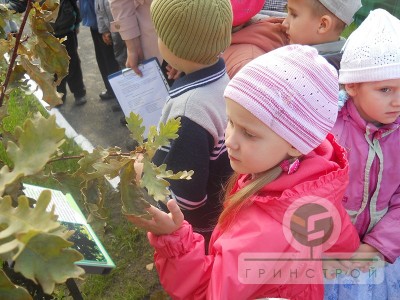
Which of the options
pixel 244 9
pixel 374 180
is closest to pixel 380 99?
pixel 374 180

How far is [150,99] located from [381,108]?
1395mm

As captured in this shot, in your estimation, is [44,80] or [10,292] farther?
[44,80]

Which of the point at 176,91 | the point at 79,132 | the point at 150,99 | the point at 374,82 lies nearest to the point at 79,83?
the point at 79,132

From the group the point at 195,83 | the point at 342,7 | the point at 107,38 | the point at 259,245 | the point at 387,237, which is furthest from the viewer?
the point at 107,38

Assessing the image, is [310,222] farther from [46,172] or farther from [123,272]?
[123,272]

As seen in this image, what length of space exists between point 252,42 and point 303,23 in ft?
0.95

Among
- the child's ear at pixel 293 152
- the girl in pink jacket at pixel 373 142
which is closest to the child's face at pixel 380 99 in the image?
the girl in pink jacket at pixel 373 142

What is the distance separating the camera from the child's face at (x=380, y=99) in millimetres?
1771

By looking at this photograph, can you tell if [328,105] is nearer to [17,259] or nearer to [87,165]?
[87,165]

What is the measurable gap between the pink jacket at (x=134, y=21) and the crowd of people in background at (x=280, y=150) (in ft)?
2.51

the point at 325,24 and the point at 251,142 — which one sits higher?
the point at 251,142

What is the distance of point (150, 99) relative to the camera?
2771 mm

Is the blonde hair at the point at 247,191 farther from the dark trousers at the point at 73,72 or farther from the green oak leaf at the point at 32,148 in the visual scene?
the dark trousers at the point at 73,72

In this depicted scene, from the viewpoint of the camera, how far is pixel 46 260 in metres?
0.63
